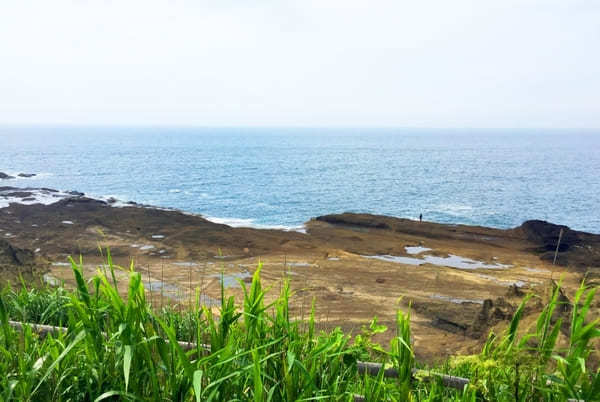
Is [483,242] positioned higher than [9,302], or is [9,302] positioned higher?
[9,302]

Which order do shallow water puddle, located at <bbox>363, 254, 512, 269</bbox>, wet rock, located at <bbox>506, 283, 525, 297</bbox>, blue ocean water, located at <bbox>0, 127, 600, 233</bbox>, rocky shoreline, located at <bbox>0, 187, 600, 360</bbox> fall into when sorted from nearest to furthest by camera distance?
rocky shoreline, located at <bbox>0, 187, 600, 360</bbox>, wet rock, located at <bbox>506, 283, 525, 297</bbox>, shallow water puddle, located at <bbox>363, 254, 512, 269</bbox>, blue ocean water, located at <bbox>0, 127, 600, 233</bbox>

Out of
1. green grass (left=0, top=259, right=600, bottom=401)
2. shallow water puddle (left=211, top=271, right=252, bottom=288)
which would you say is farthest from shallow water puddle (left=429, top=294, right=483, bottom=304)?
green grass (left=0, top=259, right=600, bottom=401)

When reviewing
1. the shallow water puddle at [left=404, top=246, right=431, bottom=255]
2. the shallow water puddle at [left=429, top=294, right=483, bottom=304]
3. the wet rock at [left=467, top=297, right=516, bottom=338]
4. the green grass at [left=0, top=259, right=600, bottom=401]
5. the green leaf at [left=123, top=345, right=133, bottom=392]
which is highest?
the green leaf at [left=123, top=345, right=133, bottom=392]

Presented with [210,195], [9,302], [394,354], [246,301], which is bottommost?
[210,195]

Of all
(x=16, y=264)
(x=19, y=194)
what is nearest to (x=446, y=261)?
(x=16, y=264)

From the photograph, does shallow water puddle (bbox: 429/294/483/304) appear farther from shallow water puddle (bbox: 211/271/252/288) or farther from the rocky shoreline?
shallow water puddle (bbox: 211/271/252/288)

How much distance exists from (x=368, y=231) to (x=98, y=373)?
102 ft

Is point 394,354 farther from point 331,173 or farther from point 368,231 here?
point 331,173

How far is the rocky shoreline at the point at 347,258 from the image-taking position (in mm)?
16391

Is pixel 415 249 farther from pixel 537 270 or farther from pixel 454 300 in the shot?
pixel 454 300

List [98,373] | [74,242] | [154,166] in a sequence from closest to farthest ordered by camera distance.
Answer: [98,373]
[74,242]
[154,166]

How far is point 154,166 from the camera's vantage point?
92.5m

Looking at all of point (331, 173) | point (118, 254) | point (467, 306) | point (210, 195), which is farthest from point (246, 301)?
point (331, 173)

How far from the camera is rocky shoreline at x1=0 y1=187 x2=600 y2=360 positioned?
16391 millimetres
